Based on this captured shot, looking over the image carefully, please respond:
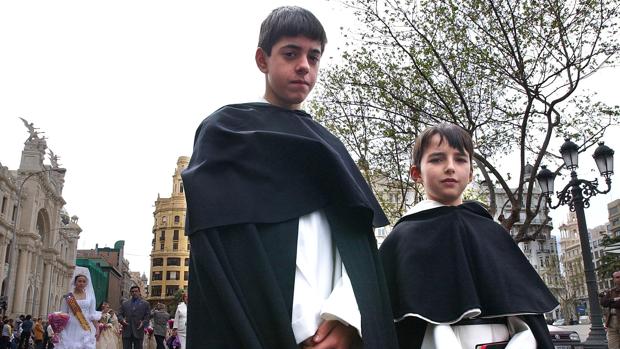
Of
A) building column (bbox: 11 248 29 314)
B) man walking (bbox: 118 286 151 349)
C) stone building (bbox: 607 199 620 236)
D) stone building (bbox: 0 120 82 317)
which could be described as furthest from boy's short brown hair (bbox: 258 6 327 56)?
stone building (bbox: 607 199 620 236)

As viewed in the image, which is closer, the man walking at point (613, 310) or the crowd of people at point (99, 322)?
the crowd of people at point (99, 322)

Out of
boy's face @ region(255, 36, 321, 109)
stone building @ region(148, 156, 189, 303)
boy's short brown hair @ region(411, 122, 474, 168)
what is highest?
stone building @ region(148, 156, 189, 303)

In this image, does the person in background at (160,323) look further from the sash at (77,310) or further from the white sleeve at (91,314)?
the sash at (77,310)

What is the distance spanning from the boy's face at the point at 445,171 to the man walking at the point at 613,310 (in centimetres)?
781

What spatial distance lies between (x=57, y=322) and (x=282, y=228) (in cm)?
767

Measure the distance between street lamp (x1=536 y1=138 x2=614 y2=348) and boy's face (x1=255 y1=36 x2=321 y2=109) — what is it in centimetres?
917

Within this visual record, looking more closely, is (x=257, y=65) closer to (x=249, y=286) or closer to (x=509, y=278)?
(x=249, y=286)

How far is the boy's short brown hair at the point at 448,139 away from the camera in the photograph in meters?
2.39

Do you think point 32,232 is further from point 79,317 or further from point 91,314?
point 79,317

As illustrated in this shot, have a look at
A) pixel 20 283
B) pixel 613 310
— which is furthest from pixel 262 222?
pixel 20 283

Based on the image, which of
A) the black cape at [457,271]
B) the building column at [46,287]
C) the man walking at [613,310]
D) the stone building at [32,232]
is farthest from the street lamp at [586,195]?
the building column at [46,287]

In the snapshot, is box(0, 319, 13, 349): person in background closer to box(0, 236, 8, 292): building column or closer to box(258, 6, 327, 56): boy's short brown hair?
box(0, 236, 8, 292): building column

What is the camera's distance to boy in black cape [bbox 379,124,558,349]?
2102 mm

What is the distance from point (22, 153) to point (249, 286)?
154ft
